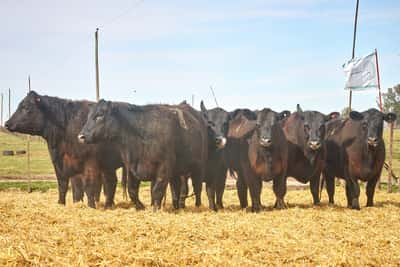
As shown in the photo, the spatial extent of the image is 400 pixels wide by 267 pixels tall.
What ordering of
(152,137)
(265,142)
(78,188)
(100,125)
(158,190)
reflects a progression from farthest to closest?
(78,188) < (265,142) < (100,125) < (152,137) < (158,190)

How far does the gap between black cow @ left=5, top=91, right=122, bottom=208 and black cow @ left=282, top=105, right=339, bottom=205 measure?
3640 mm

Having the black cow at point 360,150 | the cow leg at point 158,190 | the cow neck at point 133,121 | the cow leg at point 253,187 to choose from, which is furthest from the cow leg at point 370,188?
the cow neck at point 133,121

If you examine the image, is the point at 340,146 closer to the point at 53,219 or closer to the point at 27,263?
the point at 53,219

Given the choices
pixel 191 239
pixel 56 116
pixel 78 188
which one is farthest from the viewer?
pixel 78 188

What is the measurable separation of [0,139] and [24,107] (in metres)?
39.4

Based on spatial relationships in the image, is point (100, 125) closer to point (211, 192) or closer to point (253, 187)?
point (211, 192)

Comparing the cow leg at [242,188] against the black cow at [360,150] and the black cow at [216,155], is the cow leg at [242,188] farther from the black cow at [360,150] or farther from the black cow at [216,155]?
the black cow at [360,150]

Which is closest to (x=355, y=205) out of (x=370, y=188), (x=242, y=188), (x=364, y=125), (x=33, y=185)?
(x=370, y=188)

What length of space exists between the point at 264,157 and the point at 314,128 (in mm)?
1221

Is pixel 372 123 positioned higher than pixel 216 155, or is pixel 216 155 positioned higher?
pixel 372 123

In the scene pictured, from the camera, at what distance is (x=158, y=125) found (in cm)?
901

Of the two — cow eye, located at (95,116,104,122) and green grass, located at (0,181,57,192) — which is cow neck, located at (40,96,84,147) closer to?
cow eye, located at (95,116,104,122)

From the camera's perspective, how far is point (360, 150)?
33.3ft

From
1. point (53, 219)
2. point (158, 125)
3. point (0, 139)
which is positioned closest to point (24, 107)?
point (158, 125)
